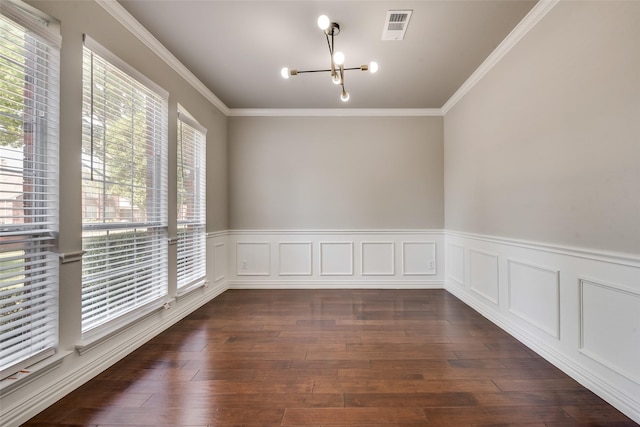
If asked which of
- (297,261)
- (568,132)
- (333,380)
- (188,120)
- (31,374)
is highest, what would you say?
(188,120)

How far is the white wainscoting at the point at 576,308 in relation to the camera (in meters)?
1.60

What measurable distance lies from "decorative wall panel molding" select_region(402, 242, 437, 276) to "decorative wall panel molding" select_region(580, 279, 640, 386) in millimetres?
2387

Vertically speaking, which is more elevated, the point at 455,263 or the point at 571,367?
the point at 455,263

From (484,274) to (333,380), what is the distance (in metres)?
2.21

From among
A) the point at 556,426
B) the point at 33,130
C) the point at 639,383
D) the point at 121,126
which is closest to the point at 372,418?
the point at 556,426

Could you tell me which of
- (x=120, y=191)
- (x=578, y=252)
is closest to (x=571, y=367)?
(x=578, y=252)

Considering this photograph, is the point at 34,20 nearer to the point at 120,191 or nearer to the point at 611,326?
the point at 120,191

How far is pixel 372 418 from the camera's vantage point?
159cm

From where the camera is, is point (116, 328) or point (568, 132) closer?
point (568, 132)

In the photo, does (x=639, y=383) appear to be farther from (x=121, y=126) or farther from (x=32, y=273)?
(x=121, y=126)

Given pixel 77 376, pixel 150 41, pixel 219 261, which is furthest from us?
pixel 219 261

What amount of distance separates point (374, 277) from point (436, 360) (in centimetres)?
211

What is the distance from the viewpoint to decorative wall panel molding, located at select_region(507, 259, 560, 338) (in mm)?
2125

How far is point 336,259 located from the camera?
14.2 ft
